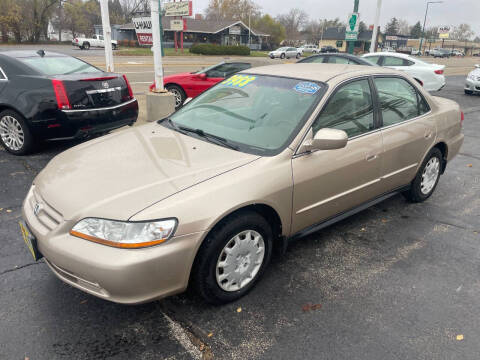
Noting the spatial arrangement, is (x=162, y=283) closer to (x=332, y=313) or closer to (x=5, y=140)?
(x=332, y=313)

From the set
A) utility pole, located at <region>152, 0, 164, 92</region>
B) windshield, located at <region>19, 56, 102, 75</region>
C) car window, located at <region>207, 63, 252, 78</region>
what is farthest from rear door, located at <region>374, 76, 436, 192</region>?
car window, located at <region>207, 63, 252, 78</region>

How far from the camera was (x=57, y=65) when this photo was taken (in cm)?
586

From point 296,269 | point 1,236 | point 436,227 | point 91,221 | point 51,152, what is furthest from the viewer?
point 51,152

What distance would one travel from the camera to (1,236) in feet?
11.6

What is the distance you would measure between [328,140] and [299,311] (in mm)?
1244

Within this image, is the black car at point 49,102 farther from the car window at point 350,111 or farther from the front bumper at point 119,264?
the car window at point 350,111

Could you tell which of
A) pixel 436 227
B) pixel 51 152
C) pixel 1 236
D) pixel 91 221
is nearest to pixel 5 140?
pixel 51 152

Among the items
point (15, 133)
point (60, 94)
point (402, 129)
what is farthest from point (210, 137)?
point (15, 133)

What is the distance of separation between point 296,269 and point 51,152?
14.4 ft

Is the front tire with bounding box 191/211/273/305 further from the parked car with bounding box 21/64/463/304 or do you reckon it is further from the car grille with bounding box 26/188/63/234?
the car grille with bounding box 26/188/63/234

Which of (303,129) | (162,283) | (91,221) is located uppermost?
(303,129)

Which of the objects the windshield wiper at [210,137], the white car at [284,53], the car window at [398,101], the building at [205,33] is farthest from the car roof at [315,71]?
the building at [205,33]

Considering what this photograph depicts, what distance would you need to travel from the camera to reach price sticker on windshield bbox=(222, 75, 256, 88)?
3.70 m

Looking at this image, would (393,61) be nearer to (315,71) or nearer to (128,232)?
(315,71)
